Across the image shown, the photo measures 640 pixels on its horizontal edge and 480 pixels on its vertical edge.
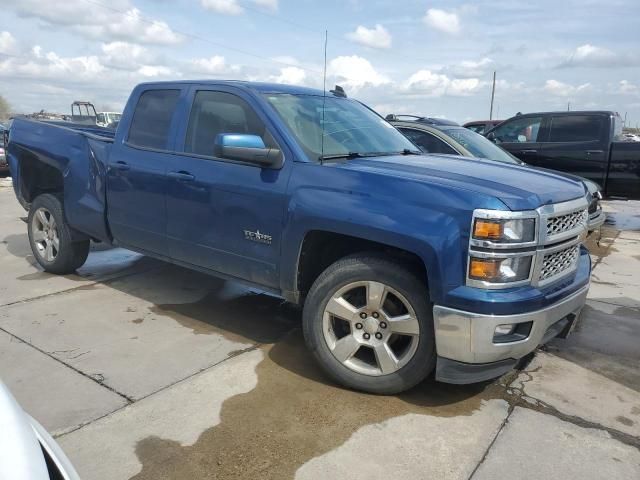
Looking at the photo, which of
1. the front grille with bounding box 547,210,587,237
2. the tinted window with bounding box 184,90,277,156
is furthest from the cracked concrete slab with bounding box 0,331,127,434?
the front grille with bounding box 547,210,587,237

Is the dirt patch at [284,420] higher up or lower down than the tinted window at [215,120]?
lower down

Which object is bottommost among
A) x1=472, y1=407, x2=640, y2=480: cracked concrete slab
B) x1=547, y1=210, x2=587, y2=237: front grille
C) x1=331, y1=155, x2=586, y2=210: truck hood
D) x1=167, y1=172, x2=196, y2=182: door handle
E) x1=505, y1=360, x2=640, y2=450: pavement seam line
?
x1=472, y1=407, x2=640, y2=480: cracked concrete slab

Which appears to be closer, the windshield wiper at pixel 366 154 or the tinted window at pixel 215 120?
the windshield wiper at pixel 366 154

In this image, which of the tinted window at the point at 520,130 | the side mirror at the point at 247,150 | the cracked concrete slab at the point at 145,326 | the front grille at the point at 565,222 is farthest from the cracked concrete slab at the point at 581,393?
the tinted window at the point at 520,130

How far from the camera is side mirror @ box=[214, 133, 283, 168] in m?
3.53

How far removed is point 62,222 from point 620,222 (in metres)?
10.2

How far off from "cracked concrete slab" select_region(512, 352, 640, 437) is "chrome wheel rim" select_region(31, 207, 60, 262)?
454cm

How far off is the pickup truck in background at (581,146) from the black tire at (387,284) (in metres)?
7.71

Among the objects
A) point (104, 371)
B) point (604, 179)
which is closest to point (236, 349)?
point (104, 371)

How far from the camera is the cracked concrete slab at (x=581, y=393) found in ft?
10.7

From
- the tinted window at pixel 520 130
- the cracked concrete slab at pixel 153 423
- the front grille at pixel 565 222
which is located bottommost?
the cracked concrete slab at pixel 153 423

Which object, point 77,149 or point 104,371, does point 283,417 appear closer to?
point 104,371

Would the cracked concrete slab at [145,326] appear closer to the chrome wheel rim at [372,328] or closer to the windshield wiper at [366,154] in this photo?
the chrome wheel rim at [372,328]

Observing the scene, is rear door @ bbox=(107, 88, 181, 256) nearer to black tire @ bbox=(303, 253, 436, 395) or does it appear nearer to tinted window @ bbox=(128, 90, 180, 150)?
tinted window @ bbox=(128, 90, 180, 150)
